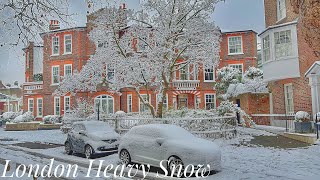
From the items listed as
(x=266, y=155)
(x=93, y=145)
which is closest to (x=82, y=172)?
(x=93, y=145)

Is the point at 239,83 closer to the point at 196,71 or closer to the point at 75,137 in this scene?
the point at 196,71

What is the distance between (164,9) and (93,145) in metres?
10.5

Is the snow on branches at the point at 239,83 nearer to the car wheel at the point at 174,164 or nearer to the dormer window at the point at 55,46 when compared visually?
the car wheel at the point at 174,164

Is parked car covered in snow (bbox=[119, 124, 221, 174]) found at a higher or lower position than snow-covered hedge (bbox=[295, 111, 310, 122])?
lower

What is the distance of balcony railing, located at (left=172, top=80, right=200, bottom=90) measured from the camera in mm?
33625

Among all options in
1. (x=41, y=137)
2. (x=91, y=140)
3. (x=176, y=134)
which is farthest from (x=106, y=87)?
(x=176, y=134)

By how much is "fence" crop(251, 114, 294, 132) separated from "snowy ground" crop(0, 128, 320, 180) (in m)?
4.10

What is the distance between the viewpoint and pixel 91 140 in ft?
47.3

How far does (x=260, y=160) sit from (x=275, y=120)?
37.6 feet

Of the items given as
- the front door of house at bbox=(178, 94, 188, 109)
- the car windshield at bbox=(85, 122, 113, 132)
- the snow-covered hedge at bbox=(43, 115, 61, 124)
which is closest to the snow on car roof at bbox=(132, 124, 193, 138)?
the car windshield at bbox=(85, 122, 113, 132)

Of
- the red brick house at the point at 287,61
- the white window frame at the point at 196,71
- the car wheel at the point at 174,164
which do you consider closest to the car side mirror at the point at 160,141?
the car wheel at the point at 174,164

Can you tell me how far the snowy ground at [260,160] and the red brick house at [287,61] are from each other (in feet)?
21.2

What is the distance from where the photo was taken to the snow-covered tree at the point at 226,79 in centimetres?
2848

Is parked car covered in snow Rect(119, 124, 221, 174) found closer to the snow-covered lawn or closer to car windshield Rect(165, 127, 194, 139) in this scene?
car windshield Rect(165, 127, 194, 139)
